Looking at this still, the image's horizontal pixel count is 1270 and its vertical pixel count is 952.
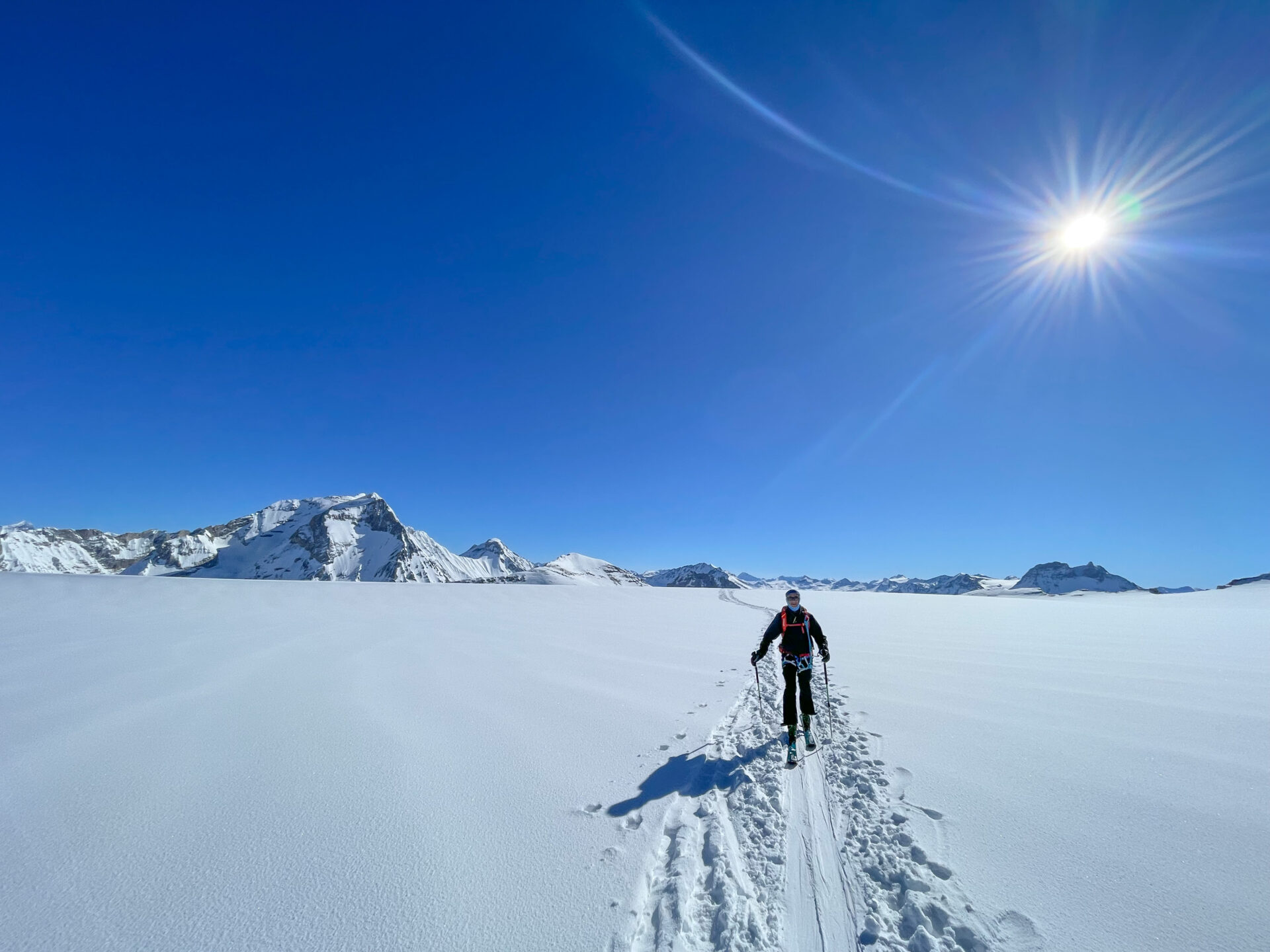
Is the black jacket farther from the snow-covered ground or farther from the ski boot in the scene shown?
the snow-covered ground

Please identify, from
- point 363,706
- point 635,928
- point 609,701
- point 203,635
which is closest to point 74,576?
point 203,635

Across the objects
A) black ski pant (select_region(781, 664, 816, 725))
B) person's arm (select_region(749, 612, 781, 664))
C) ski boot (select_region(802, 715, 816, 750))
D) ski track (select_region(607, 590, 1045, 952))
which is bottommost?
ski track (select_region(607, 590, 1045, 952))

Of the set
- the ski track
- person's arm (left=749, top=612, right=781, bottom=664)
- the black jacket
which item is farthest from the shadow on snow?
the black jacket

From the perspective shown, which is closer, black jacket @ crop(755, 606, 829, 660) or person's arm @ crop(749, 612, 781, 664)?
black jacket @ crop(755, 606, 829, 660)

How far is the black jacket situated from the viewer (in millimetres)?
7664

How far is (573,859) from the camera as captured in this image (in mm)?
4406

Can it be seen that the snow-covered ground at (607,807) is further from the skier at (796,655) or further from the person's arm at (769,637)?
the person's arm at (769,637)

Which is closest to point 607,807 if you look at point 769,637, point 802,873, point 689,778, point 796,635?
point 689,778

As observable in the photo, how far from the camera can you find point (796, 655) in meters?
7.65

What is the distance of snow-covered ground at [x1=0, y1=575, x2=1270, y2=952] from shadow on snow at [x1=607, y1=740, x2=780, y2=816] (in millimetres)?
41

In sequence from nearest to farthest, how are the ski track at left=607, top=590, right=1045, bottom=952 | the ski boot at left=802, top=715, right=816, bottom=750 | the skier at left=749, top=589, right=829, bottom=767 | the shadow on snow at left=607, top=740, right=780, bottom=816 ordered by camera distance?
the ski track at left=607, top=590, right=1045, bottom=952 < the shadow on snow at left=607, top=740, right=780, bottom=816 < the ski boot at left=802, top=715, right=816, bottom=750 < the skier at left=749, top=589, right=829, bottom=767

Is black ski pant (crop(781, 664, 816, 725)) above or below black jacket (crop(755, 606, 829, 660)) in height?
below

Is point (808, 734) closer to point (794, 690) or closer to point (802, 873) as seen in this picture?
point (794, 690)

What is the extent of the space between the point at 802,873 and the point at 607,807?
7.23 feet
